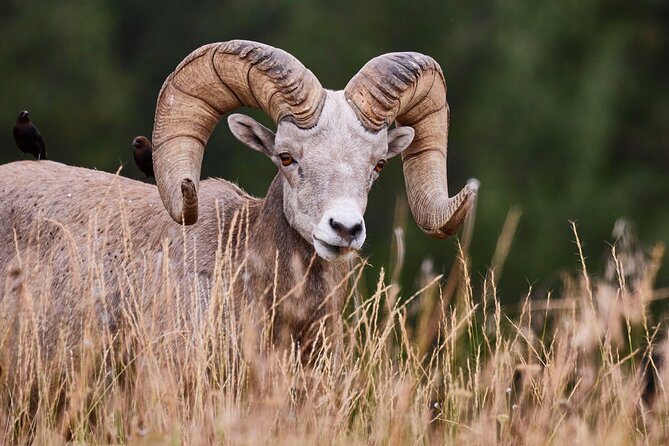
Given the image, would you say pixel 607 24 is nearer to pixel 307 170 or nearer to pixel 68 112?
pixel 68 112

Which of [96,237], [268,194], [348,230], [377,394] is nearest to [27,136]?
[96,237]

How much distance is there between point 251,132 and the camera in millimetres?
9047

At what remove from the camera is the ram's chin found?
8000mm

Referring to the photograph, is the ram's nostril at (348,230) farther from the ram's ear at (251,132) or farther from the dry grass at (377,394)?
the ram's ear at (251,132)

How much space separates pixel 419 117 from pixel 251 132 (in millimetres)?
1211

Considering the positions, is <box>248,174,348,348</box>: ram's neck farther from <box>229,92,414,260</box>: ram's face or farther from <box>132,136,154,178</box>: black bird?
<box>132,136,154,178</box>: black bird

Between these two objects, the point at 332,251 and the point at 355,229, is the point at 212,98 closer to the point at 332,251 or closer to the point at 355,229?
the point at 332,251

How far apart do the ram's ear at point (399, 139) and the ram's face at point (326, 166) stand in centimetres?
17

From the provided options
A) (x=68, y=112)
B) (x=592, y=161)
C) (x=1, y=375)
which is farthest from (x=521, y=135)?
(x=1, y=375)

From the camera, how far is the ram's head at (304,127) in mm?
8422

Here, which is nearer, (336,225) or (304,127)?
(336,225)

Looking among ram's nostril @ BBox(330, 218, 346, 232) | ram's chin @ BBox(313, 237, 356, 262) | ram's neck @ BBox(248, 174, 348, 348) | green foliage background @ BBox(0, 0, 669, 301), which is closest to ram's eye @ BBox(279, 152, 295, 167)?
ram's neck @ BBox(248, 174, 348, 348)

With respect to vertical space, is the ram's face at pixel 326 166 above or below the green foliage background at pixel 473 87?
above

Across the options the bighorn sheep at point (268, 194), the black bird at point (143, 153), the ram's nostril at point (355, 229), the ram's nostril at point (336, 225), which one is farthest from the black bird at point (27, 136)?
the ram's nostril at point (355, 229)
